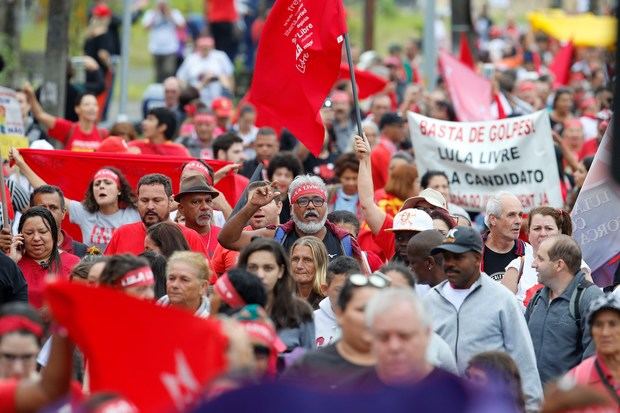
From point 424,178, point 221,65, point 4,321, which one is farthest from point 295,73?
point 221,65

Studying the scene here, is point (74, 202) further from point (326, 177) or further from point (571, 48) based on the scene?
point (571, 48)

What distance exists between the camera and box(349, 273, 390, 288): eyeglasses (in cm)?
802

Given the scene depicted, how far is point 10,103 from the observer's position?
15.2 m

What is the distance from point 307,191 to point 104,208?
2.17 meters

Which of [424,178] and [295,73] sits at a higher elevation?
[295,73]

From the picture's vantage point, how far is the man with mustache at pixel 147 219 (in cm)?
1164

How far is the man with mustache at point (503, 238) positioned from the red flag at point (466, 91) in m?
7.99

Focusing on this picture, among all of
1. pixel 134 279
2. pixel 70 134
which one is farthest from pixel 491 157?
pixel 134 279

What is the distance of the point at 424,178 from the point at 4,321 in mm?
7642

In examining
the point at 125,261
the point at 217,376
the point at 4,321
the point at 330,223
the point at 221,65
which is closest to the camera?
the point at 217,376

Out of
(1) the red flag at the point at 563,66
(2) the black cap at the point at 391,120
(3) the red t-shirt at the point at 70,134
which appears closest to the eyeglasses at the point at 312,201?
(3) the red t-shirt at the point at 70,134

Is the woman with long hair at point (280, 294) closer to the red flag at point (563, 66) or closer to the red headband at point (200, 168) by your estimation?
the red headband at point (200, 168)

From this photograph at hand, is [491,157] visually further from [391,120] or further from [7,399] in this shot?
[7,399]

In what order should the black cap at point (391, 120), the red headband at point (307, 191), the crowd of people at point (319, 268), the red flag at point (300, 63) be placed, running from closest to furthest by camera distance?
the crowd of people at point (319, 268), the red headband at point (307, 191), the red flag at point (300, 63), the black cap at point (391, 120)
